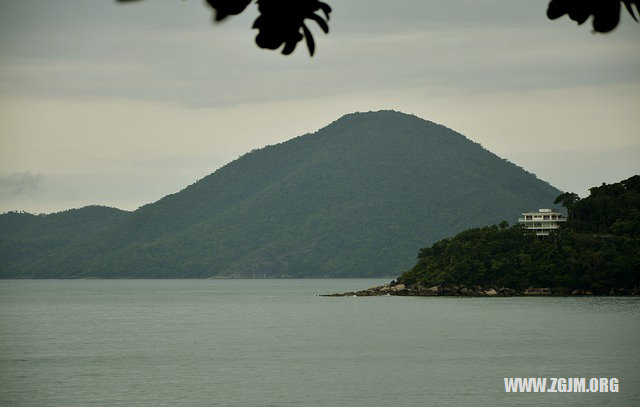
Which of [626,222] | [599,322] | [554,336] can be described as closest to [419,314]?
[599,322]

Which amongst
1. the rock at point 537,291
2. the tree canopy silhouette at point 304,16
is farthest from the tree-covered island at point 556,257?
the tree canopy silhouette at point 304,16

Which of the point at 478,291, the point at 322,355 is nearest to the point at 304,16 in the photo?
the point at 322,355

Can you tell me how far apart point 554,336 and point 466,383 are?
3193 centimetres

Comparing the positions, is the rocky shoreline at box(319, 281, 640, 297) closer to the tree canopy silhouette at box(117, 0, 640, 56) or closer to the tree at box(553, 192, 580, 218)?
the tree at box(553, 192, 580, 218)

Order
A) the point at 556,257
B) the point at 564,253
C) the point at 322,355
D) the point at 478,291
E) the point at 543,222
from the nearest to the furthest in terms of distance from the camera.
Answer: the point at 322,355
the point at 556,257
the point at 564,253
the point at 478,291
the point at 543,222

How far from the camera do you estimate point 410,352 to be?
222 ft

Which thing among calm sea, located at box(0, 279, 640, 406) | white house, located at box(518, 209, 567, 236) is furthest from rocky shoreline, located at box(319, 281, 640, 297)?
white house, located at box(518, 209, 567, 236)

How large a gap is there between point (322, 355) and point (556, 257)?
65.7m

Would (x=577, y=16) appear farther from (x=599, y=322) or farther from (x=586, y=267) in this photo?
(x=586, y=267)

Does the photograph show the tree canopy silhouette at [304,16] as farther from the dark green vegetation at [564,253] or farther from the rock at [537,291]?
the rock at [537,291]

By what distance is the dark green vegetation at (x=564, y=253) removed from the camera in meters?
125

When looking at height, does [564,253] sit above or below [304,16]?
above

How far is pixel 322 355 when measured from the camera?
66375 mm

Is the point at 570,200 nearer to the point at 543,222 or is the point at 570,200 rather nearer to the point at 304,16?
the point at 543,222
